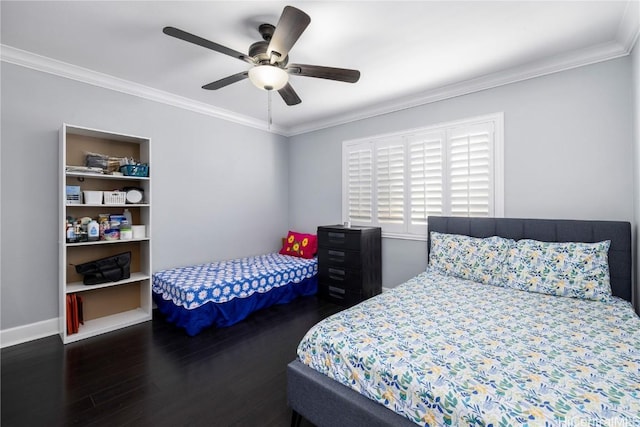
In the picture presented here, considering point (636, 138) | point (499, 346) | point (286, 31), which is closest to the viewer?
point (499, 346)

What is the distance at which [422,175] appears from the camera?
3.43 m

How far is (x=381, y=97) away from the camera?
3490 mm

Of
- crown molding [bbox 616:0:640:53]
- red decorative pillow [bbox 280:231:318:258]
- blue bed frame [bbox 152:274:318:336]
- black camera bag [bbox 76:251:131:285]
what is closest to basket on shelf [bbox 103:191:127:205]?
black camera bag [bbox 76:251:131:285]

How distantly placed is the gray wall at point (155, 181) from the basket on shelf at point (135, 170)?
0.31 m

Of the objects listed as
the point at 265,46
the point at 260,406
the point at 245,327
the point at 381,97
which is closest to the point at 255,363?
the point at 260,406

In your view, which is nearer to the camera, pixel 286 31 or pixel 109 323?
pixel 286 31

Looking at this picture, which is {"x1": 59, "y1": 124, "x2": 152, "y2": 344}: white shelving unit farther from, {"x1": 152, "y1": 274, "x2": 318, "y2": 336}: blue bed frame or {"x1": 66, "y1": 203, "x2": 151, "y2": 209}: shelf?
{"x1": 152, "y1": 274, "x2": 318, "y2": 336}: blue bed frame

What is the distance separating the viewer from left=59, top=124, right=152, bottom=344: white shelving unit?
2566 mm

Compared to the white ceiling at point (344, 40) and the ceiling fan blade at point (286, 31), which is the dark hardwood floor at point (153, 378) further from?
the white ceiling at point (344, 40)

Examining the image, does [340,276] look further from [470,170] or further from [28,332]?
[28,332]

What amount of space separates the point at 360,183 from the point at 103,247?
3.19 metres

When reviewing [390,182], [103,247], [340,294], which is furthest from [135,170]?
[390,182]

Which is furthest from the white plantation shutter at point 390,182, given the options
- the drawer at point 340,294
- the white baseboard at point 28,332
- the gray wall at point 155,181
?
the white baseboard at point 28,332

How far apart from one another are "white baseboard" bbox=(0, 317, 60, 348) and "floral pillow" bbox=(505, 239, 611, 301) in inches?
166
